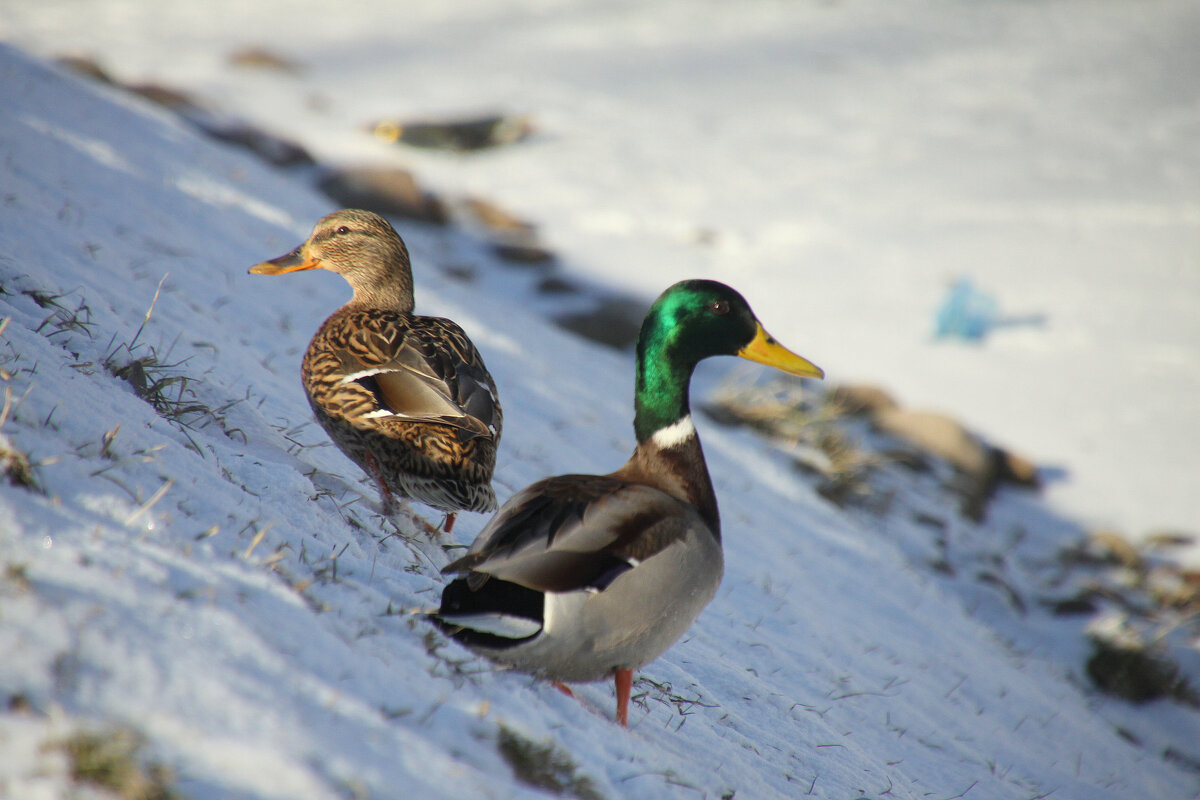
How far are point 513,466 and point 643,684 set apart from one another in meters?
2.01

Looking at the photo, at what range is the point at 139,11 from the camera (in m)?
17.5

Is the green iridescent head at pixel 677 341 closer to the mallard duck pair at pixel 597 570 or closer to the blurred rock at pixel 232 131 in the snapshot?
the mallard duck pair at pixel 597 570

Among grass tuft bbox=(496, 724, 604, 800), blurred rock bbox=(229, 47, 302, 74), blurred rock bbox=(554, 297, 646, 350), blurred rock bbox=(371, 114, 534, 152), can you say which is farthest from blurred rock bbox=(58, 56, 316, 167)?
grass tuft bbox=(496, 724, 604, 800)

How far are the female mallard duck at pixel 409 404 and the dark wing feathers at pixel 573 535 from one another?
0.55 m

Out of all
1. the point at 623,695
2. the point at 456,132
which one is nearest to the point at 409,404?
the point at 623,695

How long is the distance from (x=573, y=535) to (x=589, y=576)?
0.11 metres

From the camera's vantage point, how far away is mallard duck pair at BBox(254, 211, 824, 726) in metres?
2.20

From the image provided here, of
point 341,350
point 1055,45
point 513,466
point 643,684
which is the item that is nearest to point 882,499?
point 513,466

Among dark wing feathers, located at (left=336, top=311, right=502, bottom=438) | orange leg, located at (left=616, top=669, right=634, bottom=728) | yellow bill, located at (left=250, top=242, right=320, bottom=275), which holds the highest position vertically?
yellow bill, located at (left=250, top=242, right=320, bottom=275)

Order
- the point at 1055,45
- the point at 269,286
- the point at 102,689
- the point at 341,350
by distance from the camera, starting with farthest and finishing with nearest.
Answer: the point at 1055,45 → the point at 269,286 → the point at 341,350 → the point at 102,689

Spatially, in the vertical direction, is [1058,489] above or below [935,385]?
below

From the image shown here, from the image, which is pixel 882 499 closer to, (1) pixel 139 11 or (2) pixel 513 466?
(2) pixel 513 466

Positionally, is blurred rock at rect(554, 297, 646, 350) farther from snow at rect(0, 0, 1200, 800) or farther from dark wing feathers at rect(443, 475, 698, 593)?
dark wing feathers at rect(443, 475, 698, 593)

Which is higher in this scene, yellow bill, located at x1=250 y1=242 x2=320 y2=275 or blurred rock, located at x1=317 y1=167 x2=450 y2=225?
blurred rock, located at x1=317 y1=167 x2=450 y2=225
